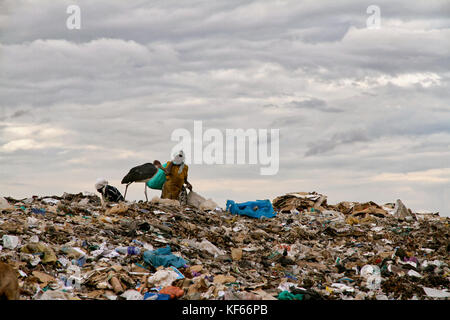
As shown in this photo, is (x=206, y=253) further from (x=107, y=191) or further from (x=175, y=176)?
(x=107, y=191)

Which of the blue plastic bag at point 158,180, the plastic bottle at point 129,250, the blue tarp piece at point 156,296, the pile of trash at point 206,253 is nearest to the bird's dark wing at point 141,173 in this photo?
the blue plastic bag at point 158,180

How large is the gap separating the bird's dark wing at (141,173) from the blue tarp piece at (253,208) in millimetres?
2406

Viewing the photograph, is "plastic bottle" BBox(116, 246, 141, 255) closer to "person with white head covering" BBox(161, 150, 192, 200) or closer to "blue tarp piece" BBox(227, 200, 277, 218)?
"person with white head covering" BBox(161, 150, 192, 200)

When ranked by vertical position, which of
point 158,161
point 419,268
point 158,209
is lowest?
point 419,268

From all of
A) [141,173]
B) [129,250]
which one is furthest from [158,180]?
[129,250]

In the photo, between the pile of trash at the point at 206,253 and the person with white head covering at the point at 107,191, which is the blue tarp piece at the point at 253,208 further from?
the person with white head covering at the point at 107,191

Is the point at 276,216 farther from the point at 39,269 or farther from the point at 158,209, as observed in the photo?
the point at 39,269

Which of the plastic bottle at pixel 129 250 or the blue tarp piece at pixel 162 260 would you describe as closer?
the blue tarp piece at pixel 162 260

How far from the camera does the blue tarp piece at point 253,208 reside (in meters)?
13.7

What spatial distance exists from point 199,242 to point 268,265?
60.1 inches
